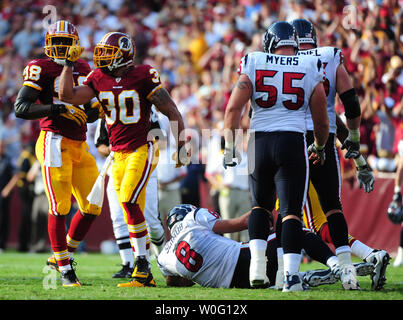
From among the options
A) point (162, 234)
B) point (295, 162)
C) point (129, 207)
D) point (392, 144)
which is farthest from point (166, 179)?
point (295, 162)

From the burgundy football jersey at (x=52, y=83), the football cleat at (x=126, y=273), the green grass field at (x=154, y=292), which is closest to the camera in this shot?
the green grass field at (x=154, y=292)

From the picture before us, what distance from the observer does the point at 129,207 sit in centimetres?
560

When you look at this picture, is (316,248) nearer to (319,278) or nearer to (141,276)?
(319,278)

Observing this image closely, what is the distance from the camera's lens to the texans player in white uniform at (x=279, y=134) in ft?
15.8

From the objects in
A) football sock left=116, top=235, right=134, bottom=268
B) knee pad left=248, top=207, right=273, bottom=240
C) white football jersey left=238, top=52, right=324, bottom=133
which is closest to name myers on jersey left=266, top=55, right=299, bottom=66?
white football jersey left=238, top=52, right=324, bottom=133

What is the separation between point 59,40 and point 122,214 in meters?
2.32

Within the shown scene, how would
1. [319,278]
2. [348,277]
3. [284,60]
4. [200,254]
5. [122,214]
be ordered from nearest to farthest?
1. [284,60]
2. [348,277]
3. [319,278]
4. [200,254]
5. [122,214]

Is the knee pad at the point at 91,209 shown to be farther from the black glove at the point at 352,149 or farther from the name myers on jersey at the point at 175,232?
the black glove at the point at 352,149

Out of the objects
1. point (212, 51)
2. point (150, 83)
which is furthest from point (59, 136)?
point (212, 51)

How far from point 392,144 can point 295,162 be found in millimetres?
5635

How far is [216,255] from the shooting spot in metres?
5.38

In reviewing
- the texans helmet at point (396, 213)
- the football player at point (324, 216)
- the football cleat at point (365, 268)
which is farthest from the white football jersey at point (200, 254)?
the texans helmet at point (396, 213)

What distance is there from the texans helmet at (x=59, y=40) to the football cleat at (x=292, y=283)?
256 centimetres

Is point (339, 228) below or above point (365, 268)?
above
